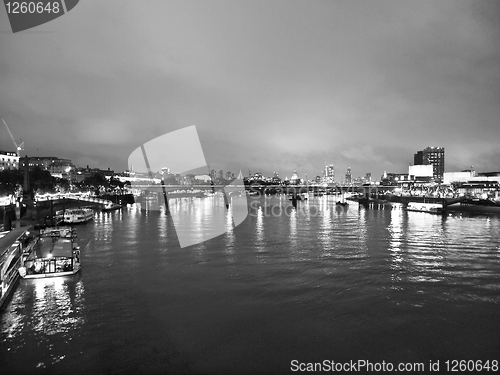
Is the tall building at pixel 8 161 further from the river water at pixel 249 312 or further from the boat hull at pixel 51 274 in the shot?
the boat hull at pixel 51 274

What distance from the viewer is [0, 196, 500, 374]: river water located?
20.9 ft

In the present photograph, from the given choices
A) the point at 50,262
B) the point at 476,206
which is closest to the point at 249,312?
the point at 50,262

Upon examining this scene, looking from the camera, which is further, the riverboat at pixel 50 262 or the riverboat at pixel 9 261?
the riverboat at pixel 50 262

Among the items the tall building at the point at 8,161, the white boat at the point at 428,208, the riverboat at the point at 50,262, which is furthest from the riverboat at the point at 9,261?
the tall building at the point at 8,161

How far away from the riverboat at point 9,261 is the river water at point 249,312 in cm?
37

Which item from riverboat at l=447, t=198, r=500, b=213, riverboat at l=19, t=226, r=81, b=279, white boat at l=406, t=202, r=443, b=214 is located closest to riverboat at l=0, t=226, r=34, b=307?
riverboat at l=19, t=226, r=81, b=279

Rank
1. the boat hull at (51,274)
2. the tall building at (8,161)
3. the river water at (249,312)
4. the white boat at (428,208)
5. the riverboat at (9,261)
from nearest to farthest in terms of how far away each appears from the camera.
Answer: the river water at (249,312)
the riverboat at (9,261)
the boat hull at (51,274)
the white boat at (428,208)
the tall building at (8,161)

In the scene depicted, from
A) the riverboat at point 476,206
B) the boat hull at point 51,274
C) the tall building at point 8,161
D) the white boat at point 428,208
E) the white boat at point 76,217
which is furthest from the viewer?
the tall building at point 8,161

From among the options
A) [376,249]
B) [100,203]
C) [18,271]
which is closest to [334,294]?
[376,249]

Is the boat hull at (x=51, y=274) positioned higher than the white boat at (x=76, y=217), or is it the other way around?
the white boat at (x=76, y=217)

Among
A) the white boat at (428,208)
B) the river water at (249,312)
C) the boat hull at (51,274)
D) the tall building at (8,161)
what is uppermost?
the tall building at (8,161)

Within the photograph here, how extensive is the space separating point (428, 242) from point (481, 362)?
13809 mm

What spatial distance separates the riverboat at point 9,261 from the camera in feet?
29.2

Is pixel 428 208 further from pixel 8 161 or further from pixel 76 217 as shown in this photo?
pixel 8 161
